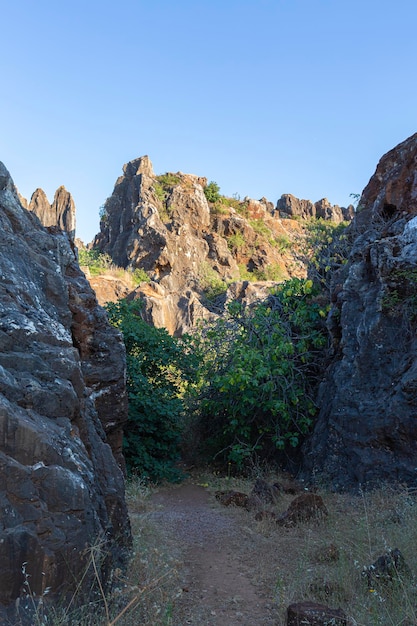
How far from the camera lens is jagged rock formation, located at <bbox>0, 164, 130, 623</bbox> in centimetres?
306

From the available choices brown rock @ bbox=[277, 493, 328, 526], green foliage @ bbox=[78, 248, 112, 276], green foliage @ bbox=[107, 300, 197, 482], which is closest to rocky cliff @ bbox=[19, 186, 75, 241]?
green foliage @ bbox=[78, 248, 112, 276]

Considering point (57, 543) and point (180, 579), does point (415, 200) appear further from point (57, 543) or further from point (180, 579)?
point (57, 543)

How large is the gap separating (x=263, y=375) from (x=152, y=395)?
2.19 m

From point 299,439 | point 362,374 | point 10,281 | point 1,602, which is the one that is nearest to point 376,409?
point 362,374

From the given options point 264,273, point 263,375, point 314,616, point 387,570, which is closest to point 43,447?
point 314,616

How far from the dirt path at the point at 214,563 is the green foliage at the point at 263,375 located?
6.42 feet

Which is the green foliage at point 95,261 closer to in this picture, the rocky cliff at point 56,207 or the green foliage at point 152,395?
the rocky cliff at point 56,207

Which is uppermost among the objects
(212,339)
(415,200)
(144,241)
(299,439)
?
(144,241)

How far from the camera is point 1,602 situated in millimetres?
2830

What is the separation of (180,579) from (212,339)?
→ 22.1ft

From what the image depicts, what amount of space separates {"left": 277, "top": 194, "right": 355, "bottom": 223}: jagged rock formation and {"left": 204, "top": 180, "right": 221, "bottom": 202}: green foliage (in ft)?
28.5

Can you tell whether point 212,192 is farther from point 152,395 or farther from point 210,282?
point 152,395

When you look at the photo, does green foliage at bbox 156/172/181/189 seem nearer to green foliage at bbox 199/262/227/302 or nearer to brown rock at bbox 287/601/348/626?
green foliage at bbox 199/262/227/302

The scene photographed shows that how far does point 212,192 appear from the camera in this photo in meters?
36.7
